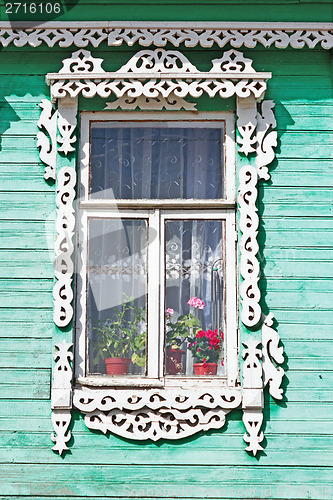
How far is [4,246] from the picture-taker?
422 cm

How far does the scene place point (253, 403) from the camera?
13.0 feet

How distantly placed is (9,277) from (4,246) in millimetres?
197

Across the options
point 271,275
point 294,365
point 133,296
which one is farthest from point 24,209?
point 294,365

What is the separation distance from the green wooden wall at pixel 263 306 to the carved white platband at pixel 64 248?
0.23 feet

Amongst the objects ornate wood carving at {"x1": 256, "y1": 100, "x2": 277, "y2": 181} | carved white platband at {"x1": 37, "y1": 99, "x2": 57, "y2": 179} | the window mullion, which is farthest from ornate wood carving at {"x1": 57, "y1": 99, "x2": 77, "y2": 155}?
ornate wood carving at {"x1": 256, "y1": 100, "x2": 277, "y2": 181}

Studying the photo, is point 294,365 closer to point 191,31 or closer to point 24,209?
point 24,209

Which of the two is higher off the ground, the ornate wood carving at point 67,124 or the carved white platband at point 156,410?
the ornate wood carving at point 67,124

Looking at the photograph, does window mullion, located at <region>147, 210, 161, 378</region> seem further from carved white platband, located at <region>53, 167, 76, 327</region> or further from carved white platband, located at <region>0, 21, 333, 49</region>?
carved white platband, located at <region>0, 21, 333, 49</region>

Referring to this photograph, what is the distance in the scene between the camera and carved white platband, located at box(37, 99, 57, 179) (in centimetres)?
429

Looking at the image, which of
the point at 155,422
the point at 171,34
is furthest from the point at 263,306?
the point at 171,34

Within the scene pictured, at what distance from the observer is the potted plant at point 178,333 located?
4.16 meters

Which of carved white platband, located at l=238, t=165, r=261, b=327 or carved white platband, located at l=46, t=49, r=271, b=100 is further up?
carved white platband, located at l=46, t=49, r=271, b=100

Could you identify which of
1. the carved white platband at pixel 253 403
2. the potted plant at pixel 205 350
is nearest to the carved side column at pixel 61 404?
the potted plant at pixel 205 350

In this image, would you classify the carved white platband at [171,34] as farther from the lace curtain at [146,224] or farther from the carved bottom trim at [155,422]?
the carved bottom trim at [155,422]
